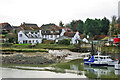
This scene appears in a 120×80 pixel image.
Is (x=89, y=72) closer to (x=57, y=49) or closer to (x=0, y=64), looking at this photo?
(x=0, y=64)

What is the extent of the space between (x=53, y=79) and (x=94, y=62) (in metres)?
11.0

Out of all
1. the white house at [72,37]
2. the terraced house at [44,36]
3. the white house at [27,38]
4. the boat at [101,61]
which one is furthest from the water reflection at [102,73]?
the white house at [27,38]

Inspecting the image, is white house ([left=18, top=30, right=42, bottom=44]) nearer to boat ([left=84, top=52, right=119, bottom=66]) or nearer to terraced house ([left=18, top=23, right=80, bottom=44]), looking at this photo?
terraced house ([left=18, top=23, right=80, bottom=44])

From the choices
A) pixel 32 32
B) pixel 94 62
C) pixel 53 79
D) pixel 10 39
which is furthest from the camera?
pixel 32 32

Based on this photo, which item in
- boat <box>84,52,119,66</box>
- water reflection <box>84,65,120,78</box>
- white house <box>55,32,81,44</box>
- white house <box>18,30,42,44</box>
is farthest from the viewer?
white house <box>55,32,81,44</box>

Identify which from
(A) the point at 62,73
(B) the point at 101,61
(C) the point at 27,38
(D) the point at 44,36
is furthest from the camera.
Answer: (D) the point at 44,36

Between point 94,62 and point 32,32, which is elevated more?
point 32,32

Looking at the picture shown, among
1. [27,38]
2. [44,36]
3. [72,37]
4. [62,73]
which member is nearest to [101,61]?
[62,73]

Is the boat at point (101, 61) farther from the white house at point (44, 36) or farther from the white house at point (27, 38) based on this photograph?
the white house at point (27, 38)

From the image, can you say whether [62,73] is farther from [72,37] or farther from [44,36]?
[44,36]

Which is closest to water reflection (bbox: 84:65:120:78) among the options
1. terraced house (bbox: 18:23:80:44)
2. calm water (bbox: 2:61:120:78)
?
calm water (bbox: 2:61:120:78)

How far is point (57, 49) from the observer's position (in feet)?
182

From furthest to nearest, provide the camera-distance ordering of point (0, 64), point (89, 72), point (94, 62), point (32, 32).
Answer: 1. point (32, 32)
2. point (0, 64)
3. point (94, 62)
4. point (89, 72)

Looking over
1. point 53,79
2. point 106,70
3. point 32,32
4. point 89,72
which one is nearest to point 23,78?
point 53,79
